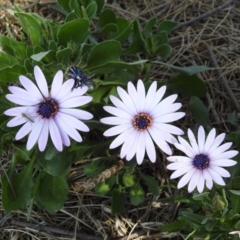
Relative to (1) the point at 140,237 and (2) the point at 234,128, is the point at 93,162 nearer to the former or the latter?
(1) the point at 140,237

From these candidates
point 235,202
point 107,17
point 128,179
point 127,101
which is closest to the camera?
point 127,101

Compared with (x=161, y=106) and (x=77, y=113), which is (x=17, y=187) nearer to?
(x=77, y=113)

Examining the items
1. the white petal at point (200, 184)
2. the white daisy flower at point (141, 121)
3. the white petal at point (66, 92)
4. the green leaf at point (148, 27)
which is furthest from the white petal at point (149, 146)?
the green leaf at point (148, 27)

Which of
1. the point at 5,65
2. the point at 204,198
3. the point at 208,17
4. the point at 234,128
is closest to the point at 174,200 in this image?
the point at 204,198

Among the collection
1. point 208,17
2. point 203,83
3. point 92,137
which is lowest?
point 92,137

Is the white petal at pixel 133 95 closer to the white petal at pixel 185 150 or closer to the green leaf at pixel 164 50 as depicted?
the white petal at pixel 185 150

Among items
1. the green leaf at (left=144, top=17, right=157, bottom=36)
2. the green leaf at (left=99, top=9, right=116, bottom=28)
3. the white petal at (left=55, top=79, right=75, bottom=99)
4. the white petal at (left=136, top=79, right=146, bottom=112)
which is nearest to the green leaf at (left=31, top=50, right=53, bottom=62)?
the white petal at (left=55, top=79, right=75, bottom=99)

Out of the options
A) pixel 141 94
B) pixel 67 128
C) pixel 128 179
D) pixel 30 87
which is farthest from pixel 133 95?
pixel 128 179
